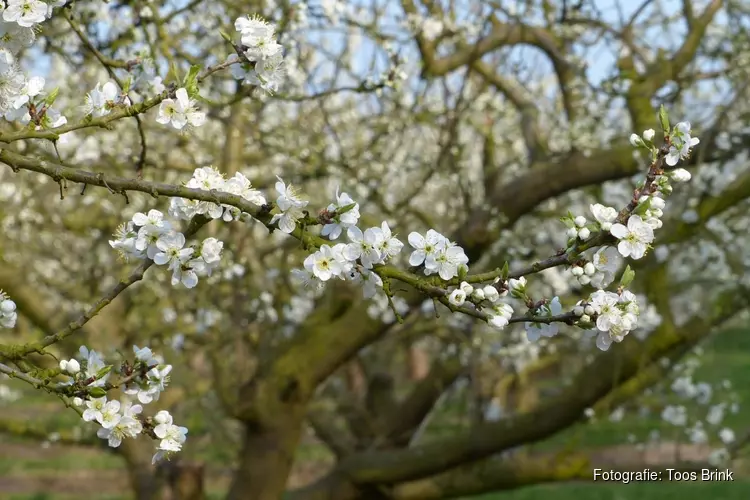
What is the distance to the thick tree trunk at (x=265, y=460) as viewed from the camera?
6184 millimetres

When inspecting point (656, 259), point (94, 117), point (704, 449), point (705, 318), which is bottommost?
point (94, 117)

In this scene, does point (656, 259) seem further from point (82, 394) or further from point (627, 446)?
point (627, 446)

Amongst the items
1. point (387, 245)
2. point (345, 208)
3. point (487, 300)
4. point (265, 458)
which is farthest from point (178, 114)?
point (265, 458)

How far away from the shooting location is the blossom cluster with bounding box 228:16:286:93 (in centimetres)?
215

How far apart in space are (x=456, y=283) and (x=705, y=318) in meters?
3.91

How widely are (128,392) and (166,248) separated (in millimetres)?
400

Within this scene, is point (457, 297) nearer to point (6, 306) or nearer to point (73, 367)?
point (73, 367)

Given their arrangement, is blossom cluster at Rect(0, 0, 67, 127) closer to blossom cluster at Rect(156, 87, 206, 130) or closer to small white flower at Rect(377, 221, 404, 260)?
blossom cluster at Rect(156, 87, 206, 130)

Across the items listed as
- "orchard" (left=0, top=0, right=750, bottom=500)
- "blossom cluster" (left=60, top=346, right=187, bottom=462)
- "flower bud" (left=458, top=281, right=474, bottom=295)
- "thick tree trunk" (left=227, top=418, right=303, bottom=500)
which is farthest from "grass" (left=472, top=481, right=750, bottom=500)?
"flower bud" (left=458, top=281, right=474, bottom=295)

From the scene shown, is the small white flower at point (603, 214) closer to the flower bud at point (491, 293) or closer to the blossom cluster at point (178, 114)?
the flower bud at point (491, 293)

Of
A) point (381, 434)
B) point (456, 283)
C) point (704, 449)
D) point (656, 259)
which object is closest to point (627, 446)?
point (704, 449)

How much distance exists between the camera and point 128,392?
2232mm

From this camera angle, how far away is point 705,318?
5418 mm

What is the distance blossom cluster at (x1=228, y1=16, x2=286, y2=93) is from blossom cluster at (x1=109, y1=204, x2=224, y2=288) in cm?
44
